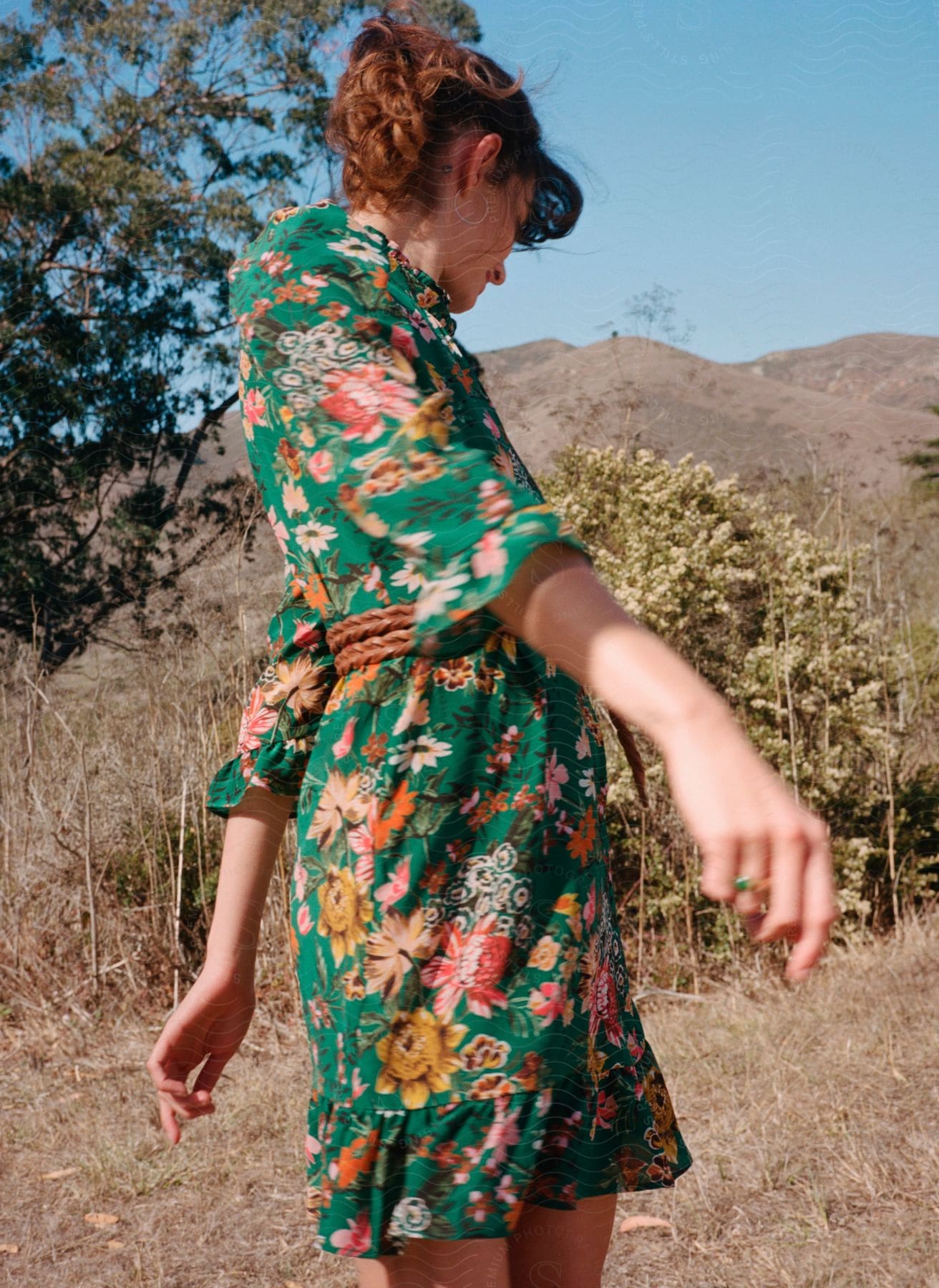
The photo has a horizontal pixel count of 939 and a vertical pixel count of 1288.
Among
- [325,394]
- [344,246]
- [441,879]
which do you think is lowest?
[441,879]

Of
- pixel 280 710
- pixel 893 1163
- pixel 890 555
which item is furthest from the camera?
pixel 890 555

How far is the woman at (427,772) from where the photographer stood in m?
0.71

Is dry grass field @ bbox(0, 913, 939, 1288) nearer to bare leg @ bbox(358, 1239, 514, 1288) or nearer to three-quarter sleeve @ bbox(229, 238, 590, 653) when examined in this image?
bare leg @ bbox(358, 1239, 514, 1288)

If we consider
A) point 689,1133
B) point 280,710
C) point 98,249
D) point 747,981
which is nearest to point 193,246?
point 98,249

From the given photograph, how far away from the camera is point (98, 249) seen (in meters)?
6.16

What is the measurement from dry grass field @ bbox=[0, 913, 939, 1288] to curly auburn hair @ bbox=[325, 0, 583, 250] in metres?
2.15

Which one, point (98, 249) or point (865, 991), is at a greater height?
point (98, 249)

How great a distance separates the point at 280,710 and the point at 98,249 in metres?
5.96

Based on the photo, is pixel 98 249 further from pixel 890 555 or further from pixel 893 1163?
pixel 893 1163

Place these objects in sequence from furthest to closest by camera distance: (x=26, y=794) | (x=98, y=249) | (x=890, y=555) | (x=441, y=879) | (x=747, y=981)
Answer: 1. (x=98, y=249)
2. (x=890, y=555)
3. (x=26, y=794)
4. (x=747, y=981)
5. (x=441, y=879)

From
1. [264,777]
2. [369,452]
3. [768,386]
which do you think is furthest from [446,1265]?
[768,386]

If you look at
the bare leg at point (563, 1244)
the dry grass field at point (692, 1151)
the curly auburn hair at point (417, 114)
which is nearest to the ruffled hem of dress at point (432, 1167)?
the bare leg at point (563, 1244)

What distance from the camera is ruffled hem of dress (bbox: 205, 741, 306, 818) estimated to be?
1039 mm

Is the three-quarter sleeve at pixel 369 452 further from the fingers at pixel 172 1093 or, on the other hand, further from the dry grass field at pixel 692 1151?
the dry grass field at pixel 692 1151
